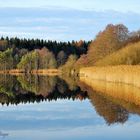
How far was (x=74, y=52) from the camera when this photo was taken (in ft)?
492

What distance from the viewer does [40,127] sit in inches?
754

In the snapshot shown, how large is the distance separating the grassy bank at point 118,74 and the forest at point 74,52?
2.07m

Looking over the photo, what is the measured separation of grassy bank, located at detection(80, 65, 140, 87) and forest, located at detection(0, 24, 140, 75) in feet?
6.78

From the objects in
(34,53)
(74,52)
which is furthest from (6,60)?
(74,52)

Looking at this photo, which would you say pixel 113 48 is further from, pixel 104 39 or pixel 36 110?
pixel 36 110

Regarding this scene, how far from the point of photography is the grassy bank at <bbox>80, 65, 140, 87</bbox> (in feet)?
129

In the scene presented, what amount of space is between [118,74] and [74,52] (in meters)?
103

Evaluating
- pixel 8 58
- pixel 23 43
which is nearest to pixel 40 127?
pixel 8 58

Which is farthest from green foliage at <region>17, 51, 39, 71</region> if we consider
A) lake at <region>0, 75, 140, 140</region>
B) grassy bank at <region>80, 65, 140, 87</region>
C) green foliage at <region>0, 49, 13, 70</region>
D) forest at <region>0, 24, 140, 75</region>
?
lake at <region>0, 75, 140, 140</region>

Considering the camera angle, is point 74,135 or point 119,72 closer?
point 74,135

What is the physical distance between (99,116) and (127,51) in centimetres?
3451

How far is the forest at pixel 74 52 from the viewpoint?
59.4m

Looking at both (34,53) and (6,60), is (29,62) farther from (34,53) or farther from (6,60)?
(6,60)

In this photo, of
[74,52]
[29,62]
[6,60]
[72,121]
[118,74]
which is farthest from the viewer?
[74,52]
